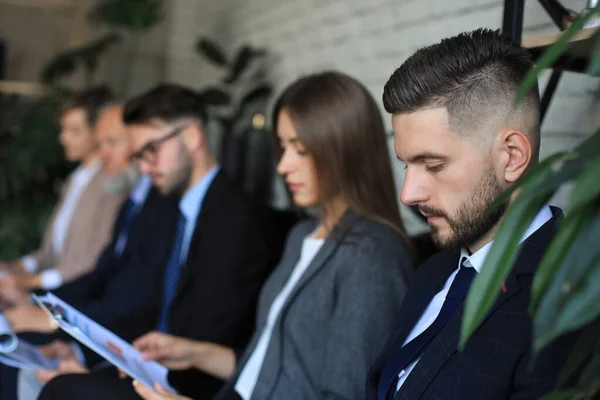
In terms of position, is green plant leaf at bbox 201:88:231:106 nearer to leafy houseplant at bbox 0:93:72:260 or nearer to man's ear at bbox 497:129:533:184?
leafy houseplant at bbox 0:93:72:260

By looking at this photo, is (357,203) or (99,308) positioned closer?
(357,203)

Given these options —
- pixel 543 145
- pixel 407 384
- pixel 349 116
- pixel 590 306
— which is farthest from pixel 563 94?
pixel 590 306

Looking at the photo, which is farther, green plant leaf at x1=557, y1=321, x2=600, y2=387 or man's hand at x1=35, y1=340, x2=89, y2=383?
man's hand at x1=35, y1=340, x2=89, y2=383

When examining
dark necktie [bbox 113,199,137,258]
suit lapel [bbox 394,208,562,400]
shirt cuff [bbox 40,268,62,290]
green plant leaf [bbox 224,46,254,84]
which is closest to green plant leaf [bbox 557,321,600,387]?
suit lapel [bbox 394,208,562,400]

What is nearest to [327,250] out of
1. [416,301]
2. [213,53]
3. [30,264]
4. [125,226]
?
[416,301]

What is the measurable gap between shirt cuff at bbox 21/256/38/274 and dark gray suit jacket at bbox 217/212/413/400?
170 cm

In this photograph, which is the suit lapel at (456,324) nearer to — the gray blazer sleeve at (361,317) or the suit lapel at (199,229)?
the gray blazer sleeve at (361,317)

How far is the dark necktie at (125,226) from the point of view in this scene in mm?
2535

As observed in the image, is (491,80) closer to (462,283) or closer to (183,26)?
(462,283)

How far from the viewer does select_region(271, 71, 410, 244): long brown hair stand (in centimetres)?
156

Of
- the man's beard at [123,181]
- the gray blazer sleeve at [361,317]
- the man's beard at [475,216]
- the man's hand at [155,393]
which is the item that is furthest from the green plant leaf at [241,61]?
the man's beard at [475,216]

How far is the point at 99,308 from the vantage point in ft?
7.34

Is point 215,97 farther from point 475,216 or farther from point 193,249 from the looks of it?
point 475,216

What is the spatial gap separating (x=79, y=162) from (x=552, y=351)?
3607mm
